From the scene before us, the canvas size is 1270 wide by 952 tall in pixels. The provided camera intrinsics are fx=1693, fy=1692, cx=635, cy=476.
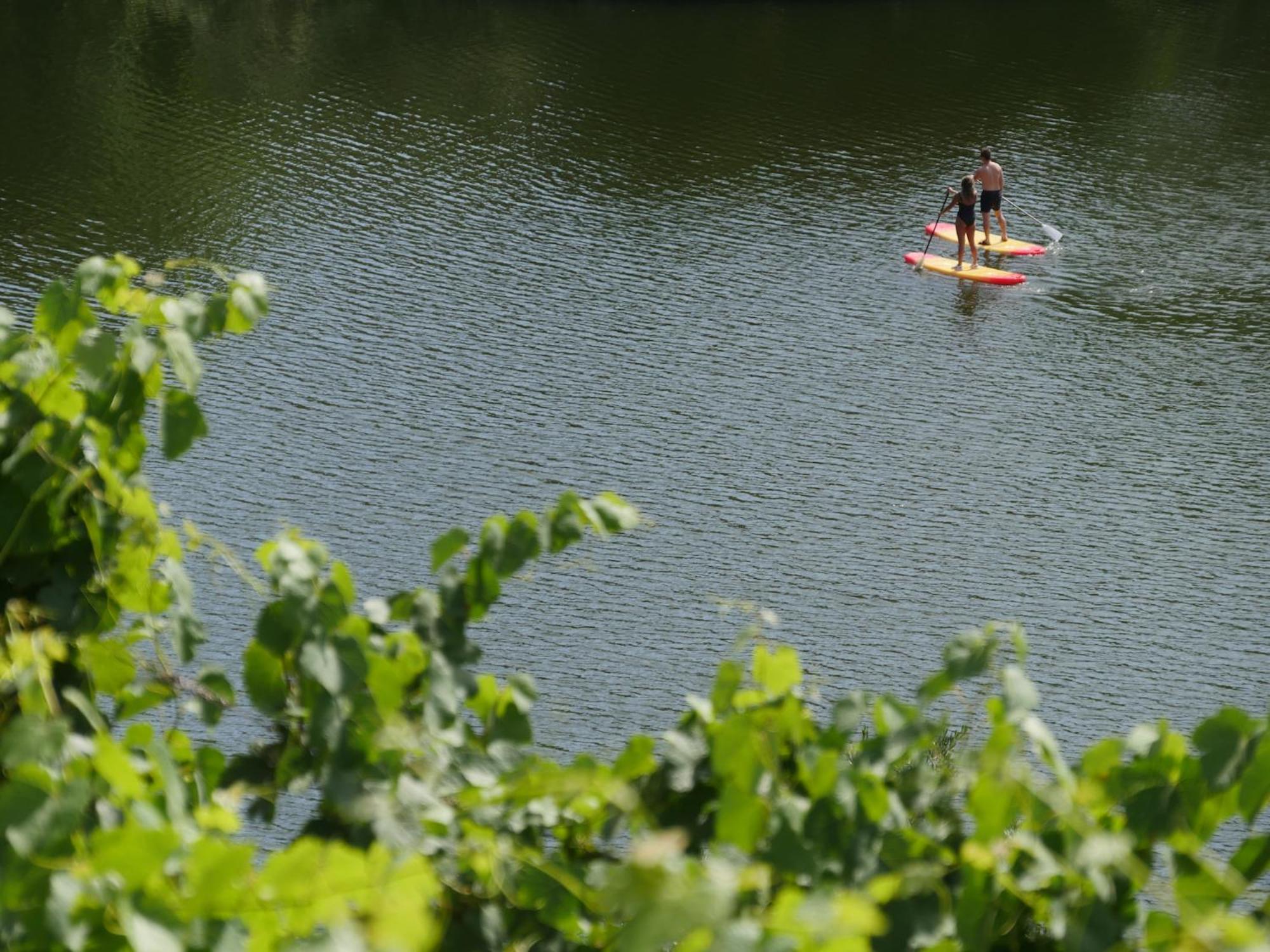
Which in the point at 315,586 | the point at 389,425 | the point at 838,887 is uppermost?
the point at 315,586

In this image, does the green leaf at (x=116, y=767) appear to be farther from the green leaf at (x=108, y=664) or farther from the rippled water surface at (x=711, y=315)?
the rippled water surface at (x=711, y=315)

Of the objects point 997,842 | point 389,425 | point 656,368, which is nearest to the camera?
point 997,842

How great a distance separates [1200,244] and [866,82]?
9.00m

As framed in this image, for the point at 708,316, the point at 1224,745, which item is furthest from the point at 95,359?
the point at 708,316

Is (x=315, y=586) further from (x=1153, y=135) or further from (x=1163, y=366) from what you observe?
(x=1153, y=135)

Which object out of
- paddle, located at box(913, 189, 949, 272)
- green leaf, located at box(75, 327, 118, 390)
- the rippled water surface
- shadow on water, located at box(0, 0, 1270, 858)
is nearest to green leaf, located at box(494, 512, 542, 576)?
green leaf, located at box(75, 327, 118, 390)

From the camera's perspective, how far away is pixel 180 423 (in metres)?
3.35

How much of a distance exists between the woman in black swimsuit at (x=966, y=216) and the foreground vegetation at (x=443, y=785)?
17.4 meters

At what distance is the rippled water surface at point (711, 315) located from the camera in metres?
12.4

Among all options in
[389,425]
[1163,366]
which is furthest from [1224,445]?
[389,425]

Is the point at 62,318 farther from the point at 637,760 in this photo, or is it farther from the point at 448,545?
the point at 637,760

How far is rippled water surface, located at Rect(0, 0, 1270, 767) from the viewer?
12.4 metres

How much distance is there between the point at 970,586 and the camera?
1267 centimetres

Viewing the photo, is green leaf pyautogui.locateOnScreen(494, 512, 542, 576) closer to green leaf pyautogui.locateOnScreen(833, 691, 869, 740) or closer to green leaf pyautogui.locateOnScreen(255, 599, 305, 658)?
green leaf pyautogui.locateOnScreen(255, 599, 305, 658)
